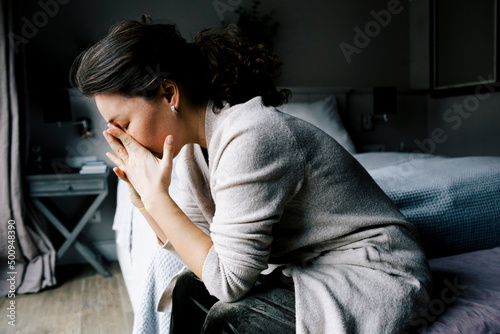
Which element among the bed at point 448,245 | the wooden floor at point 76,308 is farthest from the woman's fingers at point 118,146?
the wooden floor at point 76,308

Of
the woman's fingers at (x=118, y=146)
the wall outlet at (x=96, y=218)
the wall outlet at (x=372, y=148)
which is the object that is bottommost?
the wall outlet at (x=372, y=148)

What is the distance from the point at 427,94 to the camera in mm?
4008

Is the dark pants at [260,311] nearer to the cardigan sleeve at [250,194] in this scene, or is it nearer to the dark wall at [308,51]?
the cardigan sleeve at [250,194]

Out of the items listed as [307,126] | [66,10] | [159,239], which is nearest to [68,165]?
[66,10]

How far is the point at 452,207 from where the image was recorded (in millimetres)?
1323

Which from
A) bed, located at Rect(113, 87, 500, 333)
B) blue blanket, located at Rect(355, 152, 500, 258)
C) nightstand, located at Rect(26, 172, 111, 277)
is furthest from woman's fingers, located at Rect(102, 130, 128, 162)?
nightstand, located at Rect(26, 172, 111, 277)

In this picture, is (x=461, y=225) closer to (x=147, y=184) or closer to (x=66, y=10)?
(x=147, y=184)

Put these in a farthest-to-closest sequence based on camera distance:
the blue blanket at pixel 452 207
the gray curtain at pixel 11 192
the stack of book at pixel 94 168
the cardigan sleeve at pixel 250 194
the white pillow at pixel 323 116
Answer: the white pillow at pixel 323 116, the stack of book at pixel 94 168, the gray curtain at pixel 11 192, the blue blanket at pixel 452 207, the cardigan sleeve at pixel 250 194

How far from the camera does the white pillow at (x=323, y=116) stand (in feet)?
10.2

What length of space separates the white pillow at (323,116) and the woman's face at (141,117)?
7.13 feet

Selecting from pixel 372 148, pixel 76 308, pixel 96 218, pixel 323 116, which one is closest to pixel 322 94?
pixel 323 116

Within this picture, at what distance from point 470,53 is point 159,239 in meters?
3.37

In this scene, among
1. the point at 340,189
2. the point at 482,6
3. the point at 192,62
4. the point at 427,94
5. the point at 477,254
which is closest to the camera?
the point at 340,189

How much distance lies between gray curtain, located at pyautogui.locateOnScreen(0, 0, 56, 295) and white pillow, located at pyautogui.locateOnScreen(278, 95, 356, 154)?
1.73 metres
